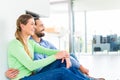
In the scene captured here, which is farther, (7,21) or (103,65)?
(103,65)

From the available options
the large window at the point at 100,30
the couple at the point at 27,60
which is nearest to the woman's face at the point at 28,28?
the couple at the point at 27,60

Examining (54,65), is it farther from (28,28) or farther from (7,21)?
(7,21)

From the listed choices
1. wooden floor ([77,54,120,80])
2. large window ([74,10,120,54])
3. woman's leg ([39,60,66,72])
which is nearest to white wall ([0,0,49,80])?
woman's leg ([39,60,66,72])

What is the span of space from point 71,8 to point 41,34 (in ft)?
7.89

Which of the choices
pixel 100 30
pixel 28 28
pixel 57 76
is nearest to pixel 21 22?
pixel 28 28

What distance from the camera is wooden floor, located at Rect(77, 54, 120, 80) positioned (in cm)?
361

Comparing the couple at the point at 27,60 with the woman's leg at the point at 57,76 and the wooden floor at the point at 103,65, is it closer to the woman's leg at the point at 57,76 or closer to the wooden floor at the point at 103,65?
the woman's leg at the point at 57,76

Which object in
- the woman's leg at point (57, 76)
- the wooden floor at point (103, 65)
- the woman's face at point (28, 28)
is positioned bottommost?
the wooden floor at point (103, 65)

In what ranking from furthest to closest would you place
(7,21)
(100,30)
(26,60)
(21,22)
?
(100,30), (7,21), (21,22), (26,60)

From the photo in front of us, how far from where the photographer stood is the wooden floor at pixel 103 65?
3608 mm

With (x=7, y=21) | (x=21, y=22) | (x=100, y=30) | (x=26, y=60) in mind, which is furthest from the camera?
(x=100, y=30)

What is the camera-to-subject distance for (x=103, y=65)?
13.4ft

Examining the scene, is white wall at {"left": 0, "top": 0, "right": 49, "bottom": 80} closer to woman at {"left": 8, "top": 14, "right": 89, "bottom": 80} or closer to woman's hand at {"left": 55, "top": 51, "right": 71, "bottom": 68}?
woman at {"left": 8, "top": 14, "right": 89, "bottom": 80}

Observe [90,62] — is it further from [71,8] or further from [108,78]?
[71,8]
